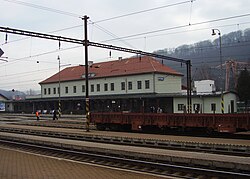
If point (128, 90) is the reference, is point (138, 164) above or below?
below

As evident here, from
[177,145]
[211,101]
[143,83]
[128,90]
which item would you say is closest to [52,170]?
[177,145]

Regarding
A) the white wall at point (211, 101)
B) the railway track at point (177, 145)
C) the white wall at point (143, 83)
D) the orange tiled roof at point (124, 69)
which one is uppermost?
the orange tiled roof at point (124, 69)

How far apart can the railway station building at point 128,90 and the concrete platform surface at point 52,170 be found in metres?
36.6

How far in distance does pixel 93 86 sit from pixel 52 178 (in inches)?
2504

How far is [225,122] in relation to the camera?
2250 centimetres

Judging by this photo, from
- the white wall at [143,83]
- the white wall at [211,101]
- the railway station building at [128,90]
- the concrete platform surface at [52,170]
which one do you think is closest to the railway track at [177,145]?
the concrete platform surface at [52,170]

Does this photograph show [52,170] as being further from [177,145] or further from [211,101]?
[211,101]

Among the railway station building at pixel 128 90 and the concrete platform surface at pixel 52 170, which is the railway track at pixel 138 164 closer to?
the concrete platform surface at pixel 52 170

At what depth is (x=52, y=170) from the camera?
1241cm

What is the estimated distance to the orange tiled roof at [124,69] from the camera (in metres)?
66.2

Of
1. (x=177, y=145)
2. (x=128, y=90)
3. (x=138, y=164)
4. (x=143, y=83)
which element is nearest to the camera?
(x=138, y=164)

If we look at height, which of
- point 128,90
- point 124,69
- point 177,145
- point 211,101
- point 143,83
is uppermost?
point 124,69

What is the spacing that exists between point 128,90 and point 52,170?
2174 inches

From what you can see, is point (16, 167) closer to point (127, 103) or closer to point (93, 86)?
point (127, 103)
